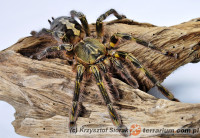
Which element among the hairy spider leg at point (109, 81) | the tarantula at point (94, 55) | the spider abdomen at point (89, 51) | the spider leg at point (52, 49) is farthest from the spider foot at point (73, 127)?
the spider leg at point (52, 49)

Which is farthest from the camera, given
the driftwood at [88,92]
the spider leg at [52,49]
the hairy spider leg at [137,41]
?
the spider leg at [52,49]

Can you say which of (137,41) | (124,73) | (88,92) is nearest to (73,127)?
(88,92)

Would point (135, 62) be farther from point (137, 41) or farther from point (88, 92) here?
point (88, 92)

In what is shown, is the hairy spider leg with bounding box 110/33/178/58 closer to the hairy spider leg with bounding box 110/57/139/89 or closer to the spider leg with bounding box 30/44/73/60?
the hairy spider leg with bounding box 110/57/139/89

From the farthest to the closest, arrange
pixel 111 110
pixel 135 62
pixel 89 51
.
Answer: pixel 89 51 < pixel 135 62 < pixel 111 110

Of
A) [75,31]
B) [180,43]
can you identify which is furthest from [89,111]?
[180,43]

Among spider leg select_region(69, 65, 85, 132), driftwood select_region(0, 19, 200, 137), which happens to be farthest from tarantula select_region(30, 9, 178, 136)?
driftwood select_region(0, 19, 200, 137)

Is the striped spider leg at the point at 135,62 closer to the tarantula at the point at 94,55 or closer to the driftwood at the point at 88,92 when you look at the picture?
the tarantula at the point at 94,55

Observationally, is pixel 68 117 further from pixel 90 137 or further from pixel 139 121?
pixel 139 121
